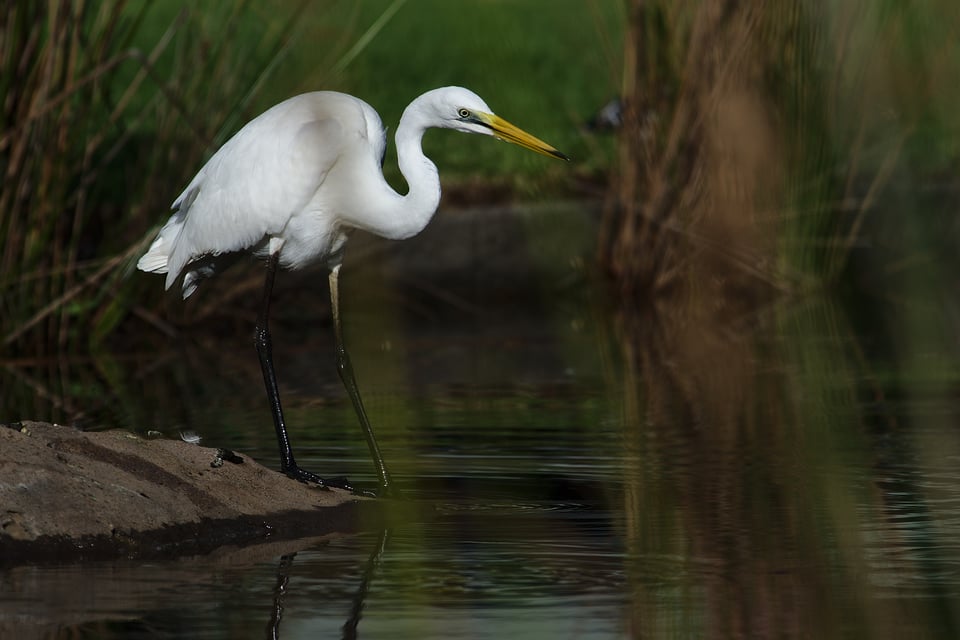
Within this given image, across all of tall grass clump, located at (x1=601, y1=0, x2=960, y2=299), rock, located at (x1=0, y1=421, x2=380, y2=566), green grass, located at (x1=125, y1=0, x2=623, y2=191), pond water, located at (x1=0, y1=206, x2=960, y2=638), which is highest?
green grass, located at (x1=125, y1=0, x2=623, y2=191)

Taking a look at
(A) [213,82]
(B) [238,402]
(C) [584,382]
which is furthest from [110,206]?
(C) [584,382]

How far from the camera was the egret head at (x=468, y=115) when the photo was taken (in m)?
6.11

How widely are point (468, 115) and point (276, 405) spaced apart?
1116 mm

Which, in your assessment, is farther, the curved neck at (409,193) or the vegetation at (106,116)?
the vegetation at (106,116)

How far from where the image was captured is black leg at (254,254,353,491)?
589 centimetres

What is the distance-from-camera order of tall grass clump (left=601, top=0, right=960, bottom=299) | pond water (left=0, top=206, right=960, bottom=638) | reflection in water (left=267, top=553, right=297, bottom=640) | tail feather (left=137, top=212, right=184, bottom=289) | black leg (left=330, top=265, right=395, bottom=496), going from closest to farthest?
reflection in water (left=267, top=553, right=297, bottom=640)
pond water (left=0, top=206, right=960, bottom=638)
black leg (left=330, top=265, right=395, bottom=496)
tail feather (left=137, top=212, right=184, bottom=289)
tall grass clump (left=601, top=0, right=960, bottom=299)

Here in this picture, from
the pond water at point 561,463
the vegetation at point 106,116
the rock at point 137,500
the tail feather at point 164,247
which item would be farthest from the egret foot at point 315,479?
the vegetation at point 106,116

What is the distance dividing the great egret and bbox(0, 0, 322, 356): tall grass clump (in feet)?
5.38

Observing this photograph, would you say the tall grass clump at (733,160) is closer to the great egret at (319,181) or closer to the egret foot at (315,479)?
the great egret at (319,181)

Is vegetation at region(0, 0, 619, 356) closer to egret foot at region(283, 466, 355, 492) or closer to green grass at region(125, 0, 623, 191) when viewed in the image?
green grass at region(125, 0, 623, 191)

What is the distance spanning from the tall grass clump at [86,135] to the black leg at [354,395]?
5.51ft

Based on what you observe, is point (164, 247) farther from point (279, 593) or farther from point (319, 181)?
point (279, 593)

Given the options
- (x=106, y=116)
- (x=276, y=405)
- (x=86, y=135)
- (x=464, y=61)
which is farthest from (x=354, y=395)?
(x=464, y=61)

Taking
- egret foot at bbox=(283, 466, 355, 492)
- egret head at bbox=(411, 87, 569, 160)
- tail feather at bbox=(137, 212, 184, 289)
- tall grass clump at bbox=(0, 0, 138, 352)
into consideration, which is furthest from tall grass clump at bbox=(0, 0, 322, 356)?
egret foot at bbox=(283, 466, 355, 492)
